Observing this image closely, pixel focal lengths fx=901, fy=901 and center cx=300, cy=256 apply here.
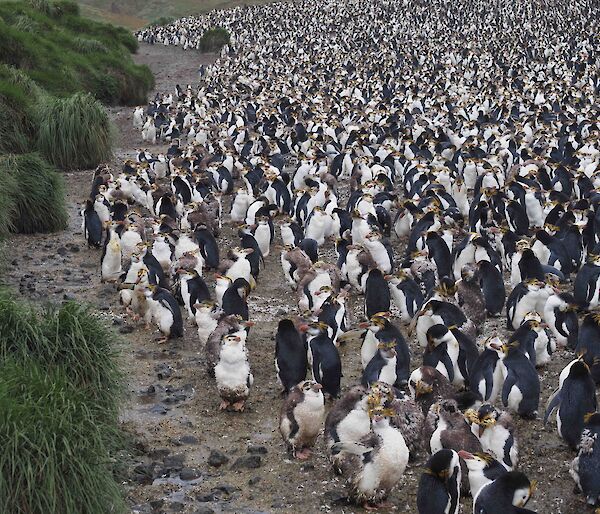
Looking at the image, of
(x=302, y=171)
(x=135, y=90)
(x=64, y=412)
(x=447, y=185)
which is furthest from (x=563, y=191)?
(x=135, y=90)

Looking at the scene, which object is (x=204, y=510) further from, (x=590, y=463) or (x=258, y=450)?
(x=590, y=463)

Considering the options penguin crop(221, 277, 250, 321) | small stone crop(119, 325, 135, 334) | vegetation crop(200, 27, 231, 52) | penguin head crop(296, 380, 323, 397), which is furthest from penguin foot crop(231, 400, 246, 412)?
vegetation crop(200, 27, 231, 52)

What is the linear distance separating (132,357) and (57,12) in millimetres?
26715

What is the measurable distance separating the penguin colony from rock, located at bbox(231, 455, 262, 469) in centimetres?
30

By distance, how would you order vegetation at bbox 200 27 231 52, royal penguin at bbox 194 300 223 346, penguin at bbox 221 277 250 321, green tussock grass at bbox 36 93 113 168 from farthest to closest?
vegetation at bbox 200 27 231 52 → green tussock grass at bbox 36 93 113 168 → penguin at bbox 221 277 250 321 → royal penguin at bbox 194 300 223 346

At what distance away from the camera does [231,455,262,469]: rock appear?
6758 mm

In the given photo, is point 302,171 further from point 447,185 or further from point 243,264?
point 243,264

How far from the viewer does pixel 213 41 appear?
143 ft

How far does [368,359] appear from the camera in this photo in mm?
8328

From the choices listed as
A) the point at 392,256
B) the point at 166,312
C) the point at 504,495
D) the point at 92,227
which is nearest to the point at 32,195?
the point at 92,227

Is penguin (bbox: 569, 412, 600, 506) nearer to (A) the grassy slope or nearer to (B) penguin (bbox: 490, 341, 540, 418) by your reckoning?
(B) penguin (bbox: 490, 341, 540, 418)

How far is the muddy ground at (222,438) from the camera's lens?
6.30 meters

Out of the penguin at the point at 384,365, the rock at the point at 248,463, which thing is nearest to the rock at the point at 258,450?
the rock at the point at 248,463

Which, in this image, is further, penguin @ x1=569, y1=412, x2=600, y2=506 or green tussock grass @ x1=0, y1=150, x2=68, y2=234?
green tussock grass @ x1=0, y1=150, x2=68, y2=234
